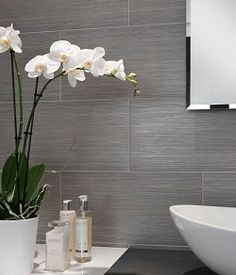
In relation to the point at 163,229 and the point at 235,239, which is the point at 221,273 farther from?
the point at 163,229

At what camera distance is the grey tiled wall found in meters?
1.48

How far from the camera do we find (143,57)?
1526 millimetres

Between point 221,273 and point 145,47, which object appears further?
point 145,47

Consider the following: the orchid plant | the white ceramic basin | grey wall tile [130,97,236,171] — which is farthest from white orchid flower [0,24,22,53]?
the white ceramic basin

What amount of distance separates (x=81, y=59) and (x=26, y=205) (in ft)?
1.46

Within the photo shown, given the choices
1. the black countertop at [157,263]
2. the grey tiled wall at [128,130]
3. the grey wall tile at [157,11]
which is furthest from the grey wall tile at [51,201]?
the grey wall tile at [157,11]

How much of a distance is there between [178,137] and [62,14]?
0.61 metres

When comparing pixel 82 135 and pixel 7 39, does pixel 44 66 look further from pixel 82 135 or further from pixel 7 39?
pixel 82 135

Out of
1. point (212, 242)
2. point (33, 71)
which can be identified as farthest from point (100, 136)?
point (212, 242)

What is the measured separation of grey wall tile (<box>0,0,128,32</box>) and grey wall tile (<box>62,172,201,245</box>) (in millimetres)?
539

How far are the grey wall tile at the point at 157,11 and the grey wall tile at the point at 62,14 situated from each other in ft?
0.12

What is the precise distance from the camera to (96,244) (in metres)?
1.55

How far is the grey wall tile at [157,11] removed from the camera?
1.50 metres

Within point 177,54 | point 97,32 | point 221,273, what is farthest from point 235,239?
point 97,32
